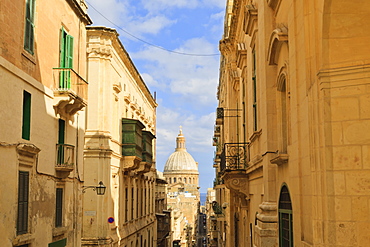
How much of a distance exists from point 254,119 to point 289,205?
4.82 meters

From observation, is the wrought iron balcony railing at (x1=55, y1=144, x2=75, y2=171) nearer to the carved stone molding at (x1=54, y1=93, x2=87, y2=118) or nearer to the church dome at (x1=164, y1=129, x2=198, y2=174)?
the carved stone molding at (x1=54, y1=93, x2=87, y2=118)

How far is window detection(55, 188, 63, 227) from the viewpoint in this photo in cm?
1372

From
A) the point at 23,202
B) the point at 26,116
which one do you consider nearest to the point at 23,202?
the point at 23,202

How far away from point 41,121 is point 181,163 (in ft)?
380

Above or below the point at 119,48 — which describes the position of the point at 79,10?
below

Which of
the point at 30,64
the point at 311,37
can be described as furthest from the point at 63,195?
the point at 311,37

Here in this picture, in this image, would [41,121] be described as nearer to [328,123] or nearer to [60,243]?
[60,243]

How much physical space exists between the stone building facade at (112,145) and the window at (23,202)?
357 inches

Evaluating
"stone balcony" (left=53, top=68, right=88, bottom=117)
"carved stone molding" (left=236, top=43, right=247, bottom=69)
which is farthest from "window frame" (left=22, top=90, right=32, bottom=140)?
"carved stone molding" (left=236, top=43, right=247, bottom=69)

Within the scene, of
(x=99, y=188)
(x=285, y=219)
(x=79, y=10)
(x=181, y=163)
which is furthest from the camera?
(x=181, y=163)

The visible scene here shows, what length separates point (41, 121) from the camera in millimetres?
12312

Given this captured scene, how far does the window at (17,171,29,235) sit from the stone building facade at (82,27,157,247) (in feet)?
29.8

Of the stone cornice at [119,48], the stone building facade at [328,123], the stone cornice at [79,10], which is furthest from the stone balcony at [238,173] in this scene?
the stone cornice at [119,48]

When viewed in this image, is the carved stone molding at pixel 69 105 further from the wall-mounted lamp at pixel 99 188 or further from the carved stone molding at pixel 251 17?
the carved stone molding at pixel 251 17
